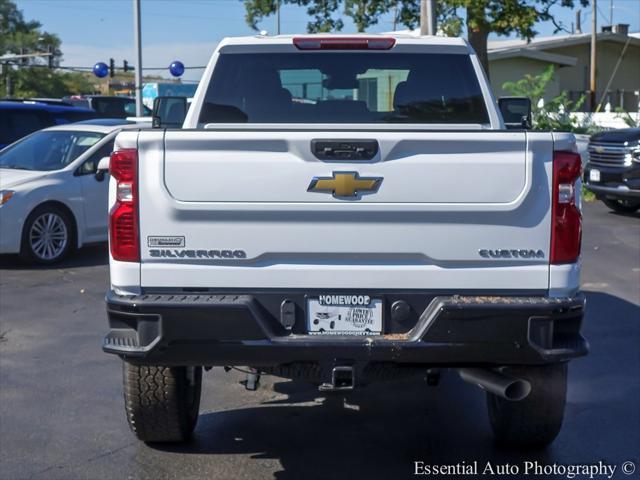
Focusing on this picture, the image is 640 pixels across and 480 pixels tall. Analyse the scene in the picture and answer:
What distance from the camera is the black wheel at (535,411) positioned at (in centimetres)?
501

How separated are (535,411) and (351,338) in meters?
1.27

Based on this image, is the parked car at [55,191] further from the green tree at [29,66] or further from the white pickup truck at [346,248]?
the green tree at [29,66]

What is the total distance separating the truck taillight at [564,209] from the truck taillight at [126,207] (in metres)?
1.84

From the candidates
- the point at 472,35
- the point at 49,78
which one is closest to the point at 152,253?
the point at 472,35

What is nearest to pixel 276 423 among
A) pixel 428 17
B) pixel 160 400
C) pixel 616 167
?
pixel 160 400

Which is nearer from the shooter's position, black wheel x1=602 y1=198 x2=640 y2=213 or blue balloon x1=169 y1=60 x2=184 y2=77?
→ black wheel x1=602 y1=198 x2=640 y2=213

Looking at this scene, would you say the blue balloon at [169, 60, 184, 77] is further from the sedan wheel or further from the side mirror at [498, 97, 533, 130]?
the side mirror at [498, 97, 533, 130]

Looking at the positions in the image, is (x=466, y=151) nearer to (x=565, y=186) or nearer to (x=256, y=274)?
(x=565, y=186)

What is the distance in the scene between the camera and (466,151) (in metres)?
4.43

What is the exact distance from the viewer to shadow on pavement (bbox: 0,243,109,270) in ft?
37.8

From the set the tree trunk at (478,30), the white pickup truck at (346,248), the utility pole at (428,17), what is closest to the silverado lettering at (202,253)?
the white pickup truck at (346,248)

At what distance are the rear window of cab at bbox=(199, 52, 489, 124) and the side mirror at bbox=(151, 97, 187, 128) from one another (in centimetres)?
53

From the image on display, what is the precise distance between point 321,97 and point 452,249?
6.35 feet

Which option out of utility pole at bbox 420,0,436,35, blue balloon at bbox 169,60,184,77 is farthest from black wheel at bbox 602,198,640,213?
blue balloon at bbox 169,60,184,77
